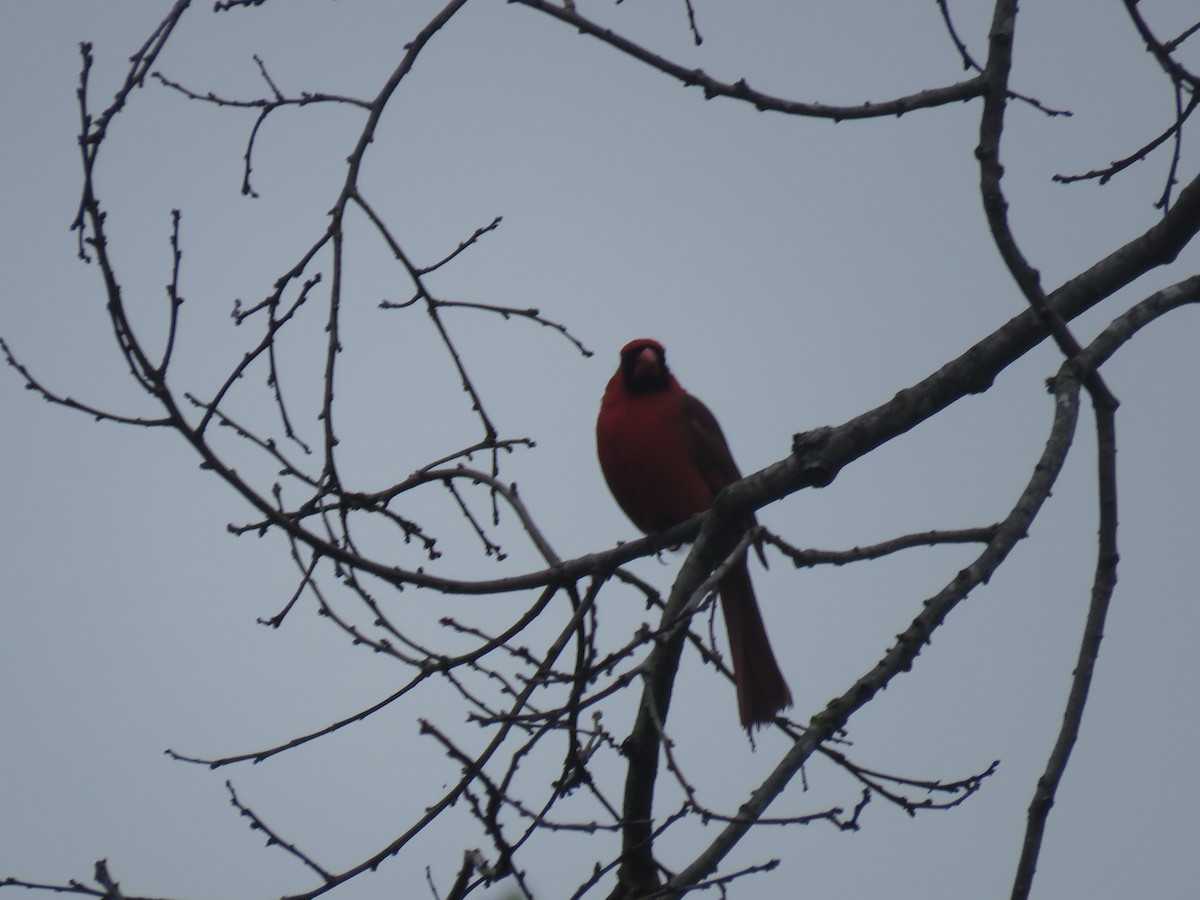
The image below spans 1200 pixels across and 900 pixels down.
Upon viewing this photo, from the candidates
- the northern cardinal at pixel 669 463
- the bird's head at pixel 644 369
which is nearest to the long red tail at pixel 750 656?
the northern cardinal at pixel 669 463

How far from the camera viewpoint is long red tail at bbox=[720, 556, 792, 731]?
4.59 meters

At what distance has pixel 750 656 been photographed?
5055mm

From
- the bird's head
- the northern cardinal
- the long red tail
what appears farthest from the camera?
the bird's head

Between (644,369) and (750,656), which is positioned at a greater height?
(644,369)

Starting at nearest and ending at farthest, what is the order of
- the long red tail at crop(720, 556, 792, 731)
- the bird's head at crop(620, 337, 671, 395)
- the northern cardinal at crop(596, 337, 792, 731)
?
the long red tail at crop(720, 556, 792, 731) < the northern cardinal at crop(596, 337, 792, 731) < the bird's head at crop(620, 337, 671, 395)

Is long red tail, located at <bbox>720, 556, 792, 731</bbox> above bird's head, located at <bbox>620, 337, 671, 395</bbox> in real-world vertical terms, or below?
below

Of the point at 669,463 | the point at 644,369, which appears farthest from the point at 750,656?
the point at 644,369

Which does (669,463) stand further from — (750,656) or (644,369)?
(750,656)

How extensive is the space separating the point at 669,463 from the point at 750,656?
86 centimetres

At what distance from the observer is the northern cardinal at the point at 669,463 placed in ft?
17.2

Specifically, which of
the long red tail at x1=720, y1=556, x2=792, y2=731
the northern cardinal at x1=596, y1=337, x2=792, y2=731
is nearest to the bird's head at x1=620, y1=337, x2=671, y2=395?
the northern cardinal at x1=596, y1=337, x2=792, y2=731

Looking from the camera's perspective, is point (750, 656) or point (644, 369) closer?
point (750, 656)

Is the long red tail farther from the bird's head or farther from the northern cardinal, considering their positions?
the bird's head

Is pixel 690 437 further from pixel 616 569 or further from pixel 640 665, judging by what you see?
pixel 640 665
